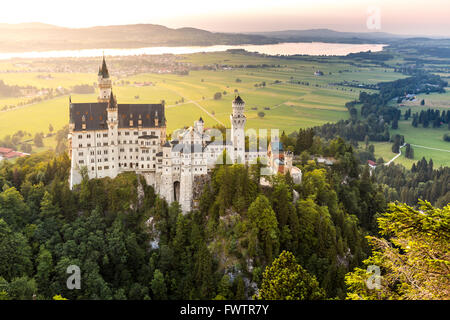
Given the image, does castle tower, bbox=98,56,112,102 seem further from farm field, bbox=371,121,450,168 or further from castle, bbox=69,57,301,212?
farm field, bbox=371,121,450,168

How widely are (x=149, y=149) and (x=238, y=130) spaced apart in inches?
518

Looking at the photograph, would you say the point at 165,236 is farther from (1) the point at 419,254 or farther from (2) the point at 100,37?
(2) the point at 100,37

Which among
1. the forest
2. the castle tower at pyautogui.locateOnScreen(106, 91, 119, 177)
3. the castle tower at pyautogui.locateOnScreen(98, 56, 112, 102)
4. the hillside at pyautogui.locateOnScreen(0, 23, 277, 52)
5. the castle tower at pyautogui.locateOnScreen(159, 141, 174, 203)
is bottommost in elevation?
the forest

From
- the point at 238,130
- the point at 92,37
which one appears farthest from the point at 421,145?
the point at 92,37

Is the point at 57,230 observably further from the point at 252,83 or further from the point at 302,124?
the point at 252,83

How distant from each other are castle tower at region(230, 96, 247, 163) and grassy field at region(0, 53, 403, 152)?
25.5 m

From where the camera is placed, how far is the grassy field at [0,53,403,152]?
325ft

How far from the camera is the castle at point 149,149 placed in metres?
53.8

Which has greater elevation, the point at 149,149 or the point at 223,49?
the point at 223,49

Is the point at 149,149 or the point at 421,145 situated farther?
the point at 421,145

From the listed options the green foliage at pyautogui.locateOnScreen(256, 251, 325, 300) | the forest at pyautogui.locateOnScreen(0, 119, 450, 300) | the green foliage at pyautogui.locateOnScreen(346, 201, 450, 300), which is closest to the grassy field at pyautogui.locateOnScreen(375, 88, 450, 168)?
the forest at pyautogui.locateOnScreen(0, 119, 450, 300)

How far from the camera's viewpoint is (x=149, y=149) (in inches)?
2189

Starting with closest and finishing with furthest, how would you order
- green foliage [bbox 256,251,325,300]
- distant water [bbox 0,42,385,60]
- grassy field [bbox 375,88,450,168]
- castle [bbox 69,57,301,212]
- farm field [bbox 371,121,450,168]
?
1. green foliage [bbox 256,251,325,300]
2. castle [bbox 69,57,301,212]
3. distant water [bbox 0,42,385,60]
4. farm field [bbox 371,121,450,168]
5. grassy field [bbox 375,88,450,168]

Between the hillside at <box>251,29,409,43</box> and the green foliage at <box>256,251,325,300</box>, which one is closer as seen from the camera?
the green foliage at <box>256,251,325,300</box>
